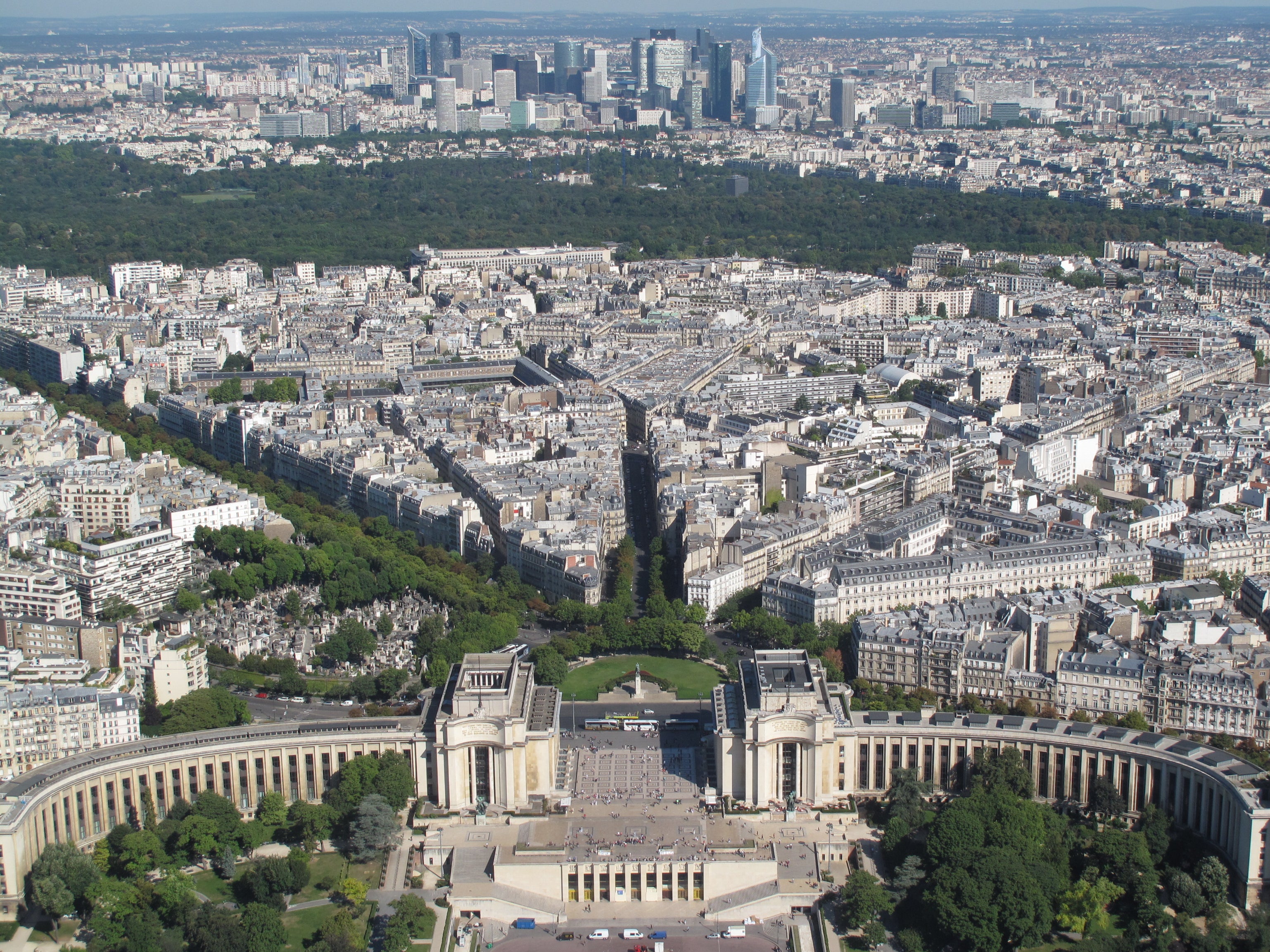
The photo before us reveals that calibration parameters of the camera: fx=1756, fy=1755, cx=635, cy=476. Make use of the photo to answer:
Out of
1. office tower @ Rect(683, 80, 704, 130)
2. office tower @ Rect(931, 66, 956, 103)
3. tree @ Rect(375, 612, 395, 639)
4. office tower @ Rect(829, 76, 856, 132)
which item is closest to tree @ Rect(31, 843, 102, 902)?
tree @ Rect(375, 612, 395, 639)

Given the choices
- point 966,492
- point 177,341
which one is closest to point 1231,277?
point 966,492

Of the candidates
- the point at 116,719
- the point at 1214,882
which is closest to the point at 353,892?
the point at 116,719

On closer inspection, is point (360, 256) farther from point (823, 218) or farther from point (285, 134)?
point (285, 134)

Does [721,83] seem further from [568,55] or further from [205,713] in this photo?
[205,713]

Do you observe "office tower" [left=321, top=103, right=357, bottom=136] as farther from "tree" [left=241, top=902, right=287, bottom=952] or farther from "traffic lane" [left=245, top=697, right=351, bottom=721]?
"tree" [left=241, top=902, right=287, bottom=952]

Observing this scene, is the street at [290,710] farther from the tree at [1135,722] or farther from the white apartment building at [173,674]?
the tree at [1135,722]

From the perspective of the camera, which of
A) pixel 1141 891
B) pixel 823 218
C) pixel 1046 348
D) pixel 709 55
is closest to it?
pixel 1141 891

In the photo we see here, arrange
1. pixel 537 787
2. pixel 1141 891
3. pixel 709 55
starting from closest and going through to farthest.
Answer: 1. pixel 1141 891
2. pixel 537 787
3. pixel 709 55
